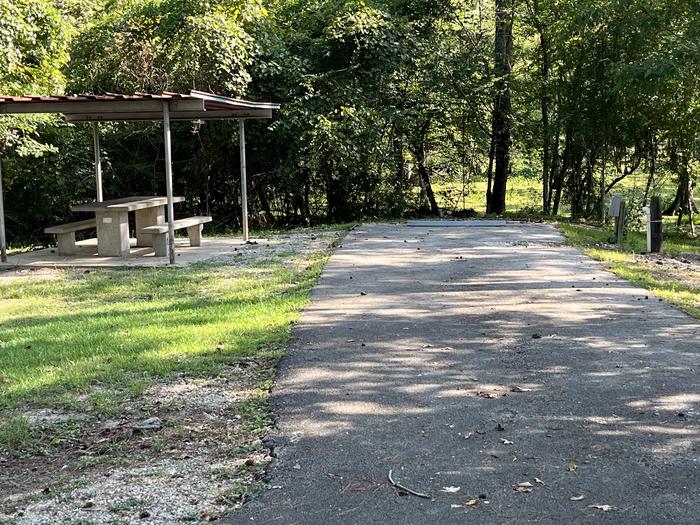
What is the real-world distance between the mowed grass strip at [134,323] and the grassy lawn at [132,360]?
1 cm

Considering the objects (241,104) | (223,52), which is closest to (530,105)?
(223,52)

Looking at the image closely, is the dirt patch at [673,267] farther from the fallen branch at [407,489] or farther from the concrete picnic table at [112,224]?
the concrete picnic table at [112,224]

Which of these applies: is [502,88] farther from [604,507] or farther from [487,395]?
[604,507]

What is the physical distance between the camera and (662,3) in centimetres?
1370

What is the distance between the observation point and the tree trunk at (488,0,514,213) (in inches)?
635

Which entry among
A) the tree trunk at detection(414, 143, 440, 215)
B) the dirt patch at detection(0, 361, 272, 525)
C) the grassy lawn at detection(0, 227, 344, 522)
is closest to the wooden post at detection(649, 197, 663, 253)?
the grassy lawn at detection(0, 227, 344, 522)

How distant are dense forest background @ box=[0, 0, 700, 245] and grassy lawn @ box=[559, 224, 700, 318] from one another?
3025 millimetres

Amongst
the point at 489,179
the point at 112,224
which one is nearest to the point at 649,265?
the point at 112,224

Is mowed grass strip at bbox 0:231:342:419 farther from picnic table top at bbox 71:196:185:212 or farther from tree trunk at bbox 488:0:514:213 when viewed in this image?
tree trunk at bbox 488:0:514:213

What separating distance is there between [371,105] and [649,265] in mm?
7811

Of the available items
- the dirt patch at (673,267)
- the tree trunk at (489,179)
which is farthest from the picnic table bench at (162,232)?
the tree trunk at (489,179)

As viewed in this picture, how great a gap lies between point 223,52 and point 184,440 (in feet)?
38.2

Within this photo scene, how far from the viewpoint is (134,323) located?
20.1 feet

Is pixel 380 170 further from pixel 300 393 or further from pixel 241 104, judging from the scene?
pixel 300 393
